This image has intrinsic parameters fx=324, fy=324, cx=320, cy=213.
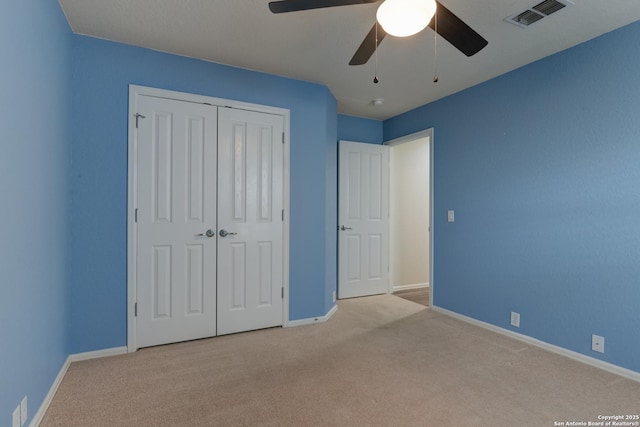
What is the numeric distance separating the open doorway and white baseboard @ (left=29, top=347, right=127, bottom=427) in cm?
338

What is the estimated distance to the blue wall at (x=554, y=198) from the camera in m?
2.31

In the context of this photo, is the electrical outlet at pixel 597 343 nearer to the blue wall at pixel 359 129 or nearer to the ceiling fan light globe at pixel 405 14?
the ceiling fan light globe at pixel 405 14

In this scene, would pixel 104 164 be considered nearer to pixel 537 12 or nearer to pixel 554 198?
pixel 537 12

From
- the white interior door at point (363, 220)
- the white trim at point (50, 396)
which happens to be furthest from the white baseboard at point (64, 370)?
the white interior door at point (363, 220)

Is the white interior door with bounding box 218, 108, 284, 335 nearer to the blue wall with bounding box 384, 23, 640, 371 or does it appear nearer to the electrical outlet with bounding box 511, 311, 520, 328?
the blue wall with bounding box 384, 23, 640, 371

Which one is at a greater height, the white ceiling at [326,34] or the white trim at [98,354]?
the white ceiling at [326,34]

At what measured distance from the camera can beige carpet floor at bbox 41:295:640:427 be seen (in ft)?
5.93

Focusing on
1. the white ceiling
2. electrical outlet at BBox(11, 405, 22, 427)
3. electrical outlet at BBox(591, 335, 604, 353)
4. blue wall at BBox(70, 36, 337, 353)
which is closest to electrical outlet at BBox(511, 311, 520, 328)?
electrical outlet at BBox(591, 335, 604, 353)

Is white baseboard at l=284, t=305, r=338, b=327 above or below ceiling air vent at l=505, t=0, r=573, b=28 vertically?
below

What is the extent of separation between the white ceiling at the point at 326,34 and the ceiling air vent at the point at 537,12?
6 centimetres

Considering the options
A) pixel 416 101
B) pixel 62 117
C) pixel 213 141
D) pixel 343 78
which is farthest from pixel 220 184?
pixel 416 101

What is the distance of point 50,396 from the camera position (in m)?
1.94

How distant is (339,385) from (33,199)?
6.80 feet

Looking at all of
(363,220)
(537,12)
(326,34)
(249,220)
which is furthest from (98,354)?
(537,12)
